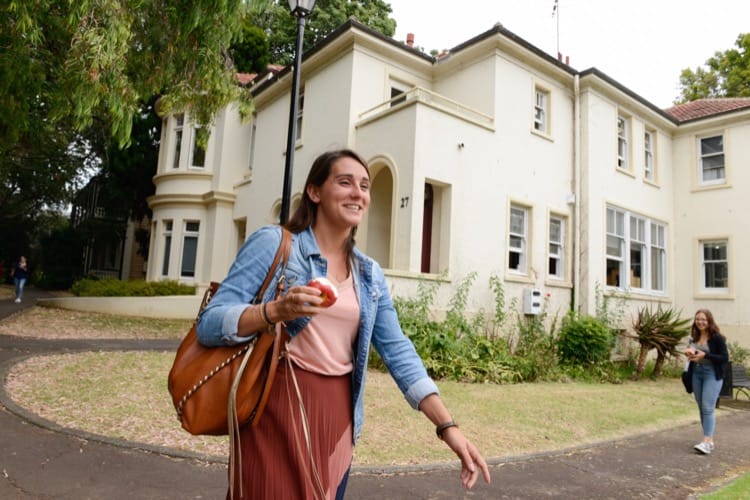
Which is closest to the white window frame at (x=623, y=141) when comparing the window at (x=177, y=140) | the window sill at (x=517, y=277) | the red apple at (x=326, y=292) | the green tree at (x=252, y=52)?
the window sill at (x=517, y=277)

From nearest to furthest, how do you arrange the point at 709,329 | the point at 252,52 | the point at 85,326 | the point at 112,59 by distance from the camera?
1. the point at 112,59
2. the point at 709,329
3. the point at 85,326
4. the point at 252,52

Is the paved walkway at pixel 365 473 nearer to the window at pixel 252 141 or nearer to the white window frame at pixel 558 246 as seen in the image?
the white window frame at pixel 558 246

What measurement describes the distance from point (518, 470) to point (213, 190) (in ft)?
52.1

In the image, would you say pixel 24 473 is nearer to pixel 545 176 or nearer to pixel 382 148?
pixel 382 148

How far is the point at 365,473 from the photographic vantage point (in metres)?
4.39

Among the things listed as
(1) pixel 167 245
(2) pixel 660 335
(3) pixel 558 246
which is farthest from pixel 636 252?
(1) pixel 167 245

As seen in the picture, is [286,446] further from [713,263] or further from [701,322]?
[713,263]

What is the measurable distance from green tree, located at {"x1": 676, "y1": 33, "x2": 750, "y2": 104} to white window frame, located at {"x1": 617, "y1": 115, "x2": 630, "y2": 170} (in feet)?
44.7

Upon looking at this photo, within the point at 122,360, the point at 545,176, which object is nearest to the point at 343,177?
the point at 122,360

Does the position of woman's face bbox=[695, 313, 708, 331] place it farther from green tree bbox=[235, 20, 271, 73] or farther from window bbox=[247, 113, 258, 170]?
green tree bbox=[235, 20, 271, 73]

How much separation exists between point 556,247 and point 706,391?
8490 millimetres

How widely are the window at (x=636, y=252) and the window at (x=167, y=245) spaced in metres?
15.3

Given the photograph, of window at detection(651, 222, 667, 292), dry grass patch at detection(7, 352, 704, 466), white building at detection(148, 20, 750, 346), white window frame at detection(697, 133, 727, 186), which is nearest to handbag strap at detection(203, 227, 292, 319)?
dry grass patch at detection(7, 352, 704, 466)

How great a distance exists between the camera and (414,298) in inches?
427
